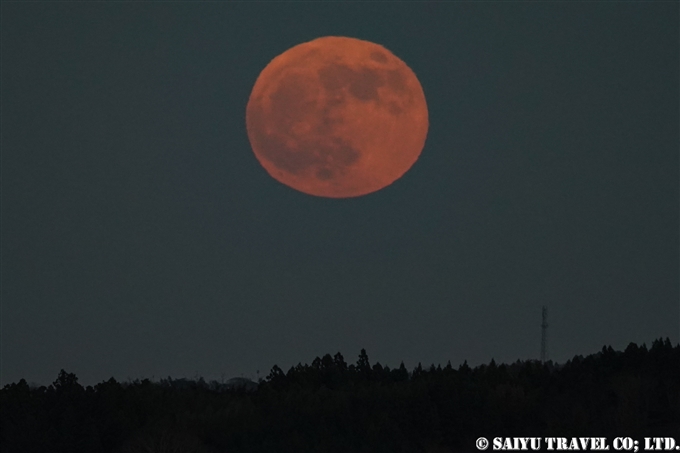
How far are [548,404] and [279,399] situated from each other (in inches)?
566

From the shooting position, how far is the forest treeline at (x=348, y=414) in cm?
6794

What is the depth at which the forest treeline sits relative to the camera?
6794cm

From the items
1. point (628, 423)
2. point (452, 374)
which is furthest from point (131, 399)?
point (628, 423)

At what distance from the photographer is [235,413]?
2835 inches

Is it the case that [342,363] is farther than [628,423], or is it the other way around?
[342,363]

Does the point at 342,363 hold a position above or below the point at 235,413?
above

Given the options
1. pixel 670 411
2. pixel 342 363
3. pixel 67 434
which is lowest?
pixel 67 434

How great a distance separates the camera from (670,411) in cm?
7331

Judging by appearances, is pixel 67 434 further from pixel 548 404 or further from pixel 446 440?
pixel 548 404

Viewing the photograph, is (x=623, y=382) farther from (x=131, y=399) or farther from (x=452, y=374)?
(x=131, y=399)

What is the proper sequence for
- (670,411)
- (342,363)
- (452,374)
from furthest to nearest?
(342,363)
(452,374)
(670,411)

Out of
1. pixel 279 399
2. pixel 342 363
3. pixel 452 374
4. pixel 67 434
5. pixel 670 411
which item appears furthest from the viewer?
pixel 342 363

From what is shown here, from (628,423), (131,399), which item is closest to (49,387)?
(131,399)

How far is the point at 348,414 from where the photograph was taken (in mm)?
72500
